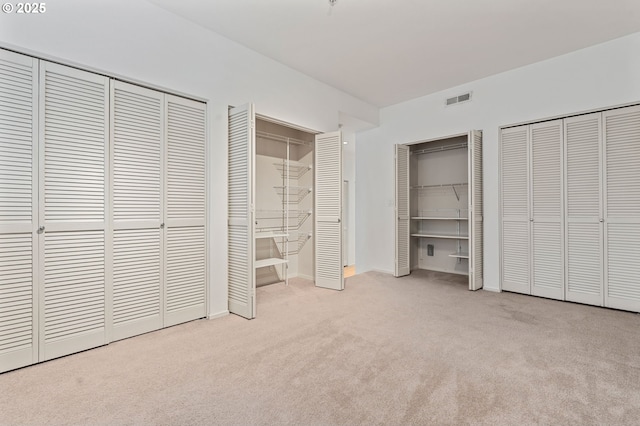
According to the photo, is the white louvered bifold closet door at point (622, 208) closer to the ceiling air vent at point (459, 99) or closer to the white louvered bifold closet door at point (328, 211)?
the ceiling air vent at point (459, 99)

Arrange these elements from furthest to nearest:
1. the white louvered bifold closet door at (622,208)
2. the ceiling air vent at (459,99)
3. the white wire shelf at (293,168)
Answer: the white wire shelf at (293,168), the ceiling air vent at (459,99), the white louvered bifold closet door at (622,208)

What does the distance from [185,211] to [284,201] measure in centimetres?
221

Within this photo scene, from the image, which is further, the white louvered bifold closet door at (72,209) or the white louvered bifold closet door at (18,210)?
the white louvered bifold closet door at (72,209)

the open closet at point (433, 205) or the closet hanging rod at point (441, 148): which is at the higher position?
the closet hanging rod at point (441, 148)

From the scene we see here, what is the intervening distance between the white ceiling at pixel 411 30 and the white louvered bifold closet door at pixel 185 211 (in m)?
1.01

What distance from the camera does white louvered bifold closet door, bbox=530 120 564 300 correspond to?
13.0 feet

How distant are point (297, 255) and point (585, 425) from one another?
13.8 feet

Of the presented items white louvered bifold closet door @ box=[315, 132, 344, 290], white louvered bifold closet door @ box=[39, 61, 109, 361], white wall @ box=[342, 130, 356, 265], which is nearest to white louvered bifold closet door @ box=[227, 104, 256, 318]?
white louvered bifold closet door @ box=[39, 61, 109, 361]

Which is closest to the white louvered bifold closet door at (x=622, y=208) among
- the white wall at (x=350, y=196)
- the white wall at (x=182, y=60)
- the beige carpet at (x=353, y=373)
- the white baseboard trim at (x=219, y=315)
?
the beige carpet at (x=353, y=373)

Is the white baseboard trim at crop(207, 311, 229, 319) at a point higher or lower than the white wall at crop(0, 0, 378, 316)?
lower

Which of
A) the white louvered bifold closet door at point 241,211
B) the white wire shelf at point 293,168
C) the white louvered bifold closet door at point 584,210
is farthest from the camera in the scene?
the white wire shelf at point 293,168

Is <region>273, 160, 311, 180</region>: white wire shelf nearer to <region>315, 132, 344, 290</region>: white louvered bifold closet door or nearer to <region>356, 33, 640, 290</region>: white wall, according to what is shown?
<region>315, 132, 344, 290</region>: white louvered bifold closet door

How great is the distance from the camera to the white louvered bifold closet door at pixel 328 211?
446 centimetres

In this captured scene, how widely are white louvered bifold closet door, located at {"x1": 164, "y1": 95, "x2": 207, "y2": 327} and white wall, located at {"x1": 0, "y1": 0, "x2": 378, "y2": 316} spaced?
0.36 feet
